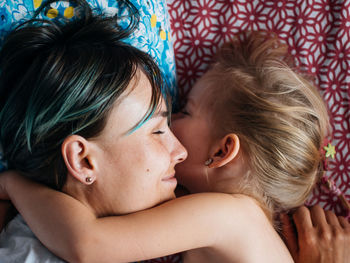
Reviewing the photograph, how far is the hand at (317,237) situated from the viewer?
1111 mm

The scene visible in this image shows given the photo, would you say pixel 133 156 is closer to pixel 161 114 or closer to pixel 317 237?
pixel 161 114

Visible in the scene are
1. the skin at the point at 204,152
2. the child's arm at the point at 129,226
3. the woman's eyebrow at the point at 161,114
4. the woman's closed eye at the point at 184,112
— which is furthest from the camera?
the woman's closed eye at the point at 184,112

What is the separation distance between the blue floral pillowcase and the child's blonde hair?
19 cm

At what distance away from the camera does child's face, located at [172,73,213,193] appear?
109 cm

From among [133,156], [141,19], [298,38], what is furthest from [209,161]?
[298,38]

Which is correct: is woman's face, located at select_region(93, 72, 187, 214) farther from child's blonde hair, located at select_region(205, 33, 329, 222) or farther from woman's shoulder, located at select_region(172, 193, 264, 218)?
child's blonde hair, located at select_region(205, 33, 329, 222)

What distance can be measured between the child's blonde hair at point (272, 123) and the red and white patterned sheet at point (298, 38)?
0.20 m

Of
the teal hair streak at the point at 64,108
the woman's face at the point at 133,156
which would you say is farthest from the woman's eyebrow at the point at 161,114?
the teal hair streak at the point at 64,108

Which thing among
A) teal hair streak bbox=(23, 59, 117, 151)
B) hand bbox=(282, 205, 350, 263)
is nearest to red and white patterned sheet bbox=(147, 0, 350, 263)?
hand bbox=(282, 205, 350, 263)

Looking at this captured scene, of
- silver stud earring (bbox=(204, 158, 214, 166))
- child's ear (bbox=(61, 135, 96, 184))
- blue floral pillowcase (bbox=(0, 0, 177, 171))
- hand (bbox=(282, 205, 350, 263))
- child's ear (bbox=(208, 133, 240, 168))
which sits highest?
blue floral pillowcase (bbox=(0, 0, 177, 171))

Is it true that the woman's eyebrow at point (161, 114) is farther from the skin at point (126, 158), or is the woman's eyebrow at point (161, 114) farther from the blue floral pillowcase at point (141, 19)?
the blue floral pillowcase at point (141, 19)

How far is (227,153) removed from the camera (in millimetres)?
1013

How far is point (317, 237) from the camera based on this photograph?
1.13 metres

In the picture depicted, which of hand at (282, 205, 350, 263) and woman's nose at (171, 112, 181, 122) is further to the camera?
woman's nose at (171, 112, 181, 122)
